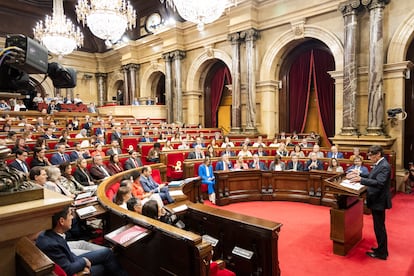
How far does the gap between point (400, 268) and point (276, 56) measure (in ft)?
26.3

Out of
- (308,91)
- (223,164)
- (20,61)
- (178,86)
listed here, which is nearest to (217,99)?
(178,86)

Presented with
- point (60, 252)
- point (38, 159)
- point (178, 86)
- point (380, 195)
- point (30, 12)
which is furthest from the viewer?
point (30, 12)

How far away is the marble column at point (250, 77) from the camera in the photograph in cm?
1023

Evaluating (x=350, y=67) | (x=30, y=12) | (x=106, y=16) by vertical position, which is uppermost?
(x=30, y=12)

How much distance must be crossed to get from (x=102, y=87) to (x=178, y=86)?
24.3ft

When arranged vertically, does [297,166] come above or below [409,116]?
below

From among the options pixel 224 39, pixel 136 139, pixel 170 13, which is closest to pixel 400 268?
pixel 136 139

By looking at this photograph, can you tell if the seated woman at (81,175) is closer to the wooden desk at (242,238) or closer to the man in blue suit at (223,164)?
the wooden desk at (242,238)

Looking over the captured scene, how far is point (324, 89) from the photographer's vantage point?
10.6m

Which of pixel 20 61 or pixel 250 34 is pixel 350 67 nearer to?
pixel 250 34

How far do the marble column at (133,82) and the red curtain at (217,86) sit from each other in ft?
14.7

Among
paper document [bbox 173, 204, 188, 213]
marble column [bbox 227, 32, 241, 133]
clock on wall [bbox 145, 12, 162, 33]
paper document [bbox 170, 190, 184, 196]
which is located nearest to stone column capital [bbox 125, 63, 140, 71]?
clock on wall [bbox 145, 12, 162, 33]

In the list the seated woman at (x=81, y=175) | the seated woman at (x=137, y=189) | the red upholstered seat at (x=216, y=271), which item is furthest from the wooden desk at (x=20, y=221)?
the seated woman at (x=81, y=175)

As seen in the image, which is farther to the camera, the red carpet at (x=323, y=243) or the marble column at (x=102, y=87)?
the marble column at (x=102, y=87)
